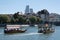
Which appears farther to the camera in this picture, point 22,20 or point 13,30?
point 22,20

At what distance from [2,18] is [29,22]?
17.8 m

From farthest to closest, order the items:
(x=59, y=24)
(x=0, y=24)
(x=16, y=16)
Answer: (x=59, y=24) → (x=16, y=16) → (x=0, y=24)

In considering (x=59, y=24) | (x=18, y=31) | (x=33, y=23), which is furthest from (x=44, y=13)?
(x=18, y=31)

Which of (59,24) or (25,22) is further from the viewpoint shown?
(59,24)

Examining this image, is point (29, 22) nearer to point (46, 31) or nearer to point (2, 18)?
point (2, 18)

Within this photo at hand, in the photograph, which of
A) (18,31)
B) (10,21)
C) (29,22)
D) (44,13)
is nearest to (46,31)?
(18,31)

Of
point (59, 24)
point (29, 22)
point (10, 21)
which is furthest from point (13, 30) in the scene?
point (59, 24)

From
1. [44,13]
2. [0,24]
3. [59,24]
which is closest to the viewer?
[0,24]

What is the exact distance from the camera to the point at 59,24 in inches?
6752

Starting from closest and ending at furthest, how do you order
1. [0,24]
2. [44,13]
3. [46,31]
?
[46,31] → [0,24] → [44,13]

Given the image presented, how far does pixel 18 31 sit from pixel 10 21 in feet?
230

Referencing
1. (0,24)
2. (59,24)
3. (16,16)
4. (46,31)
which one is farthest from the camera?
(59,24)

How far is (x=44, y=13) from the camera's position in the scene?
7377 inches

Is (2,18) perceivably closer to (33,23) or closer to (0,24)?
(0,24)
